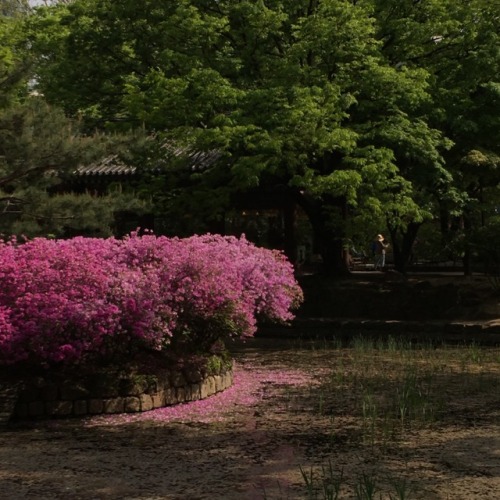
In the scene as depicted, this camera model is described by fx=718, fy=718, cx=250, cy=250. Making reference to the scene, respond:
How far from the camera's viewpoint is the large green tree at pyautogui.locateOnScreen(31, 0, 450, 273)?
1559cm

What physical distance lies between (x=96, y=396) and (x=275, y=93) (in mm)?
8773

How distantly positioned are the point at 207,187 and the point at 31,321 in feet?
31.8

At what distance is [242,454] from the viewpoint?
6785 millimetres

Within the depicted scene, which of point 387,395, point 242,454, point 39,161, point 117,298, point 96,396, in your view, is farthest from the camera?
point 39,161

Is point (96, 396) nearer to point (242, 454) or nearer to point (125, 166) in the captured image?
point (242, 454)

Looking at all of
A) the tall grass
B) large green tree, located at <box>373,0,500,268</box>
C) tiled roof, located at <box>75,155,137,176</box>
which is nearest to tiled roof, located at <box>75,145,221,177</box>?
tiled roof, located at <box>75,155,137,176</box>

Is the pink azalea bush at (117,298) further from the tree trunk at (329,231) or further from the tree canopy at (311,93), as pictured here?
the tree trunk at (329,231)

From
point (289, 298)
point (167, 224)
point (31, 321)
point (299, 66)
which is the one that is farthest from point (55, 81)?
point (31, 321)

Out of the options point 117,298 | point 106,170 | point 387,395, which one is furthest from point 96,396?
point 106,170

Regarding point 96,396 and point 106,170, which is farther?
point 106,170

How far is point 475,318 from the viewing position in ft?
59.3

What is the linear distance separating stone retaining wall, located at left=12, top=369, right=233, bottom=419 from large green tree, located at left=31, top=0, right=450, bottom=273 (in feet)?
23.4

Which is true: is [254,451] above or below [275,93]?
below

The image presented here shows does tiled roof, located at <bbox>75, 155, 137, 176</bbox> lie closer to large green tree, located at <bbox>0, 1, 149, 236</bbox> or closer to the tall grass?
large green tree, located at <bbox>0, 1, 149, 236</bbox>
